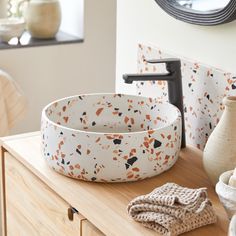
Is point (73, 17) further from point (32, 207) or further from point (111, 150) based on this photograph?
point (111, 150)

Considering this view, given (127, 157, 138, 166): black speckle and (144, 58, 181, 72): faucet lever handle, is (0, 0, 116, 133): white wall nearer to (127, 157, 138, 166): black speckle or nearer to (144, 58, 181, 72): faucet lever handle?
(144, 58, 181, 72): faucet lever handle

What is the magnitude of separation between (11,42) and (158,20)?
125 centimetres

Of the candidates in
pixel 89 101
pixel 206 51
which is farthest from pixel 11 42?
pixel 206 51

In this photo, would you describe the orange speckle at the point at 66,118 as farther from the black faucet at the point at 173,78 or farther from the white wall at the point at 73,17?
the white wall at the point at 73,17

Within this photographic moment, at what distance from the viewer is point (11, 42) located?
2.91 m

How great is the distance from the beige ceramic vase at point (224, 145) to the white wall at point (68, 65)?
1554 millimetres

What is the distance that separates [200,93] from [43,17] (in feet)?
4.63

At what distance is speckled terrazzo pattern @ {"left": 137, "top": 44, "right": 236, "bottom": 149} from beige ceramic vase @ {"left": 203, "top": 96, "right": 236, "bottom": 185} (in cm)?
14

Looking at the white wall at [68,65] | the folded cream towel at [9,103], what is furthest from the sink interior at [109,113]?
the white wall at [68,65]

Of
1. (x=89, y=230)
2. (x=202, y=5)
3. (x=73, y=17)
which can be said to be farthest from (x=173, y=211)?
(x=73, y=17)

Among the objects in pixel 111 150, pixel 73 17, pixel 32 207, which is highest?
pixel 73 17

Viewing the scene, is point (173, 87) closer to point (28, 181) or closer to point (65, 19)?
point (28, 181)

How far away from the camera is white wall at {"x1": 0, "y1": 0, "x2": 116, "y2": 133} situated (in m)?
2.88

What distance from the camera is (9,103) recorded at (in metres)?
2.62
